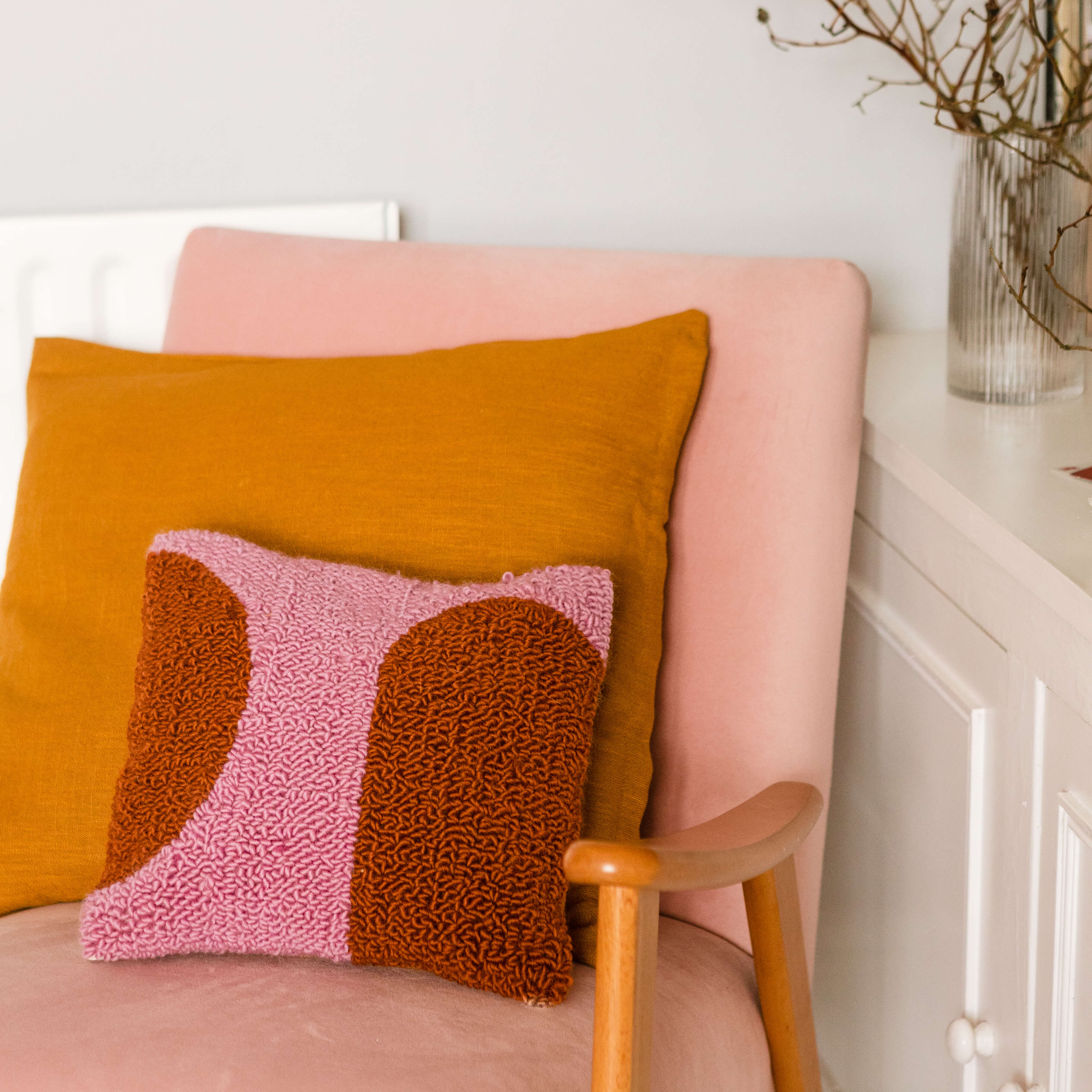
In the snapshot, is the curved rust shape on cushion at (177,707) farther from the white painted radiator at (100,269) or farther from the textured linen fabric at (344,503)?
the white painted radiator at (100,269)

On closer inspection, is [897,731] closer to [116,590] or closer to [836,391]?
[836,391]

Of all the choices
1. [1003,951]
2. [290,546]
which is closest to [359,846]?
[290,546]

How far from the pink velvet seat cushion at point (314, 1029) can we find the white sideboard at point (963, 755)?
0.19m

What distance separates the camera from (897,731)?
108 cm

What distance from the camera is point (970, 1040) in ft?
3.11

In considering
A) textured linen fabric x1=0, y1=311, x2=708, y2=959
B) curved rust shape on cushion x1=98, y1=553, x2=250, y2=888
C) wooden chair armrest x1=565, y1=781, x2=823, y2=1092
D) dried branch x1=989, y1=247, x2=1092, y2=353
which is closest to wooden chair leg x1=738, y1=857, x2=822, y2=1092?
wooden chair armrest x1=565, y1=781, x2=823, y2=1092

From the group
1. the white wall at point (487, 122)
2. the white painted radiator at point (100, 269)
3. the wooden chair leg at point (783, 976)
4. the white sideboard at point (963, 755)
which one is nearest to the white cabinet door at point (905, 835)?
the white sideboard at point (963, 755)

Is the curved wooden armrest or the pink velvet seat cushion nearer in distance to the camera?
Answer: the curved wooden armrest

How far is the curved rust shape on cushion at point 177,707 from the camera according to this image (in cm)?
82

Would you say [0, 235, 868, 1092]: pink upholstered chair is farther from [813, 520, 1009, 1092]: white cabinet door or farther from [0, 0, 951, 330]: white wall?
[0, 0, 951, 330]: white wall

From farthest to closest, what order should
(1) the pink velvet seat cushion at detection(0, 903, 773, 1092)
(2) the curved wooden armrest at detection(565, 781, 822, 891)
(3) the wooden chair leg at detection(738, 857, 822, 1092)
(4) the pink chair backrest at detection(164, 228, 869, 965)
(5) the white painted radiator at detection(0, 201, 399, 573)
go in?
(5) the white painted radiator at detection(0, 201, 399, 573) < (4) the pink chair backrest at detection(164, 228, 869, 965) < (3) the wooden chair leg at detection(738, 857, 822, 1092) < (1) the pink velvet seat cushion at detection(0, 903, 773, 1092) < (2) the curved wooden armrest at detection(565, 781, 822, 891)

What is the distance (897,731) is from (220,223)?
84 centimetres

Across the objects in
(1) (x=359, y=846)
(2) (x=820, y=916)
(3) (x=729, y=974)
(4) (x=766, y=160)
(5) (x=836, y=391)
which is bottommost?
(2) (x=820, y=916)

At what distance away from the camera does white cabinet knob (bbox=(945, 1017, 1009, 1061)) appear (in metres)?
0.94
